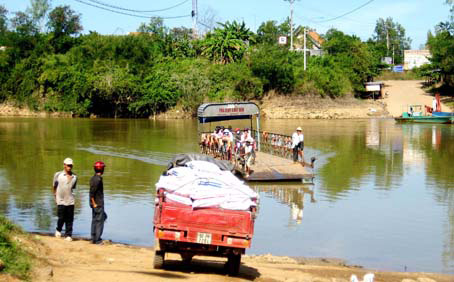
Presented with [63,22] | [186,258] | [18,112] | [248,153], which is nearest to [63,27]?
[63,22]

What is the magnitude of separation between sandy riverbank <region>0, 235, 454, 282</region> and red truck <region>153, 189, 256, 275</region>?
1.62ft

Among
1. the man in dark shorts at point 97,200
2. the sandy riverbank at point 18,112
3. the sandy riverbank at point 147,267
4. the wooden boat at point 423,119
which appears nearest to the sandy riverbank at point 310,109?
the sandy riverbank at point 18,112

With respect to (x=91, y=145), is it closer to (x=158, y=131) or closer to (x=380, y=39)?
(x=158, y=131)

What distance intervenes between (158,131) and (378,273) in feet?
129

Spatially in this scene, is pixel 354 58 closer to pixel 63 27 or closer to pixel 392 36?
pixel 63 27

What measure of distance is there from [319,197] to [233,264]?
11049 mm

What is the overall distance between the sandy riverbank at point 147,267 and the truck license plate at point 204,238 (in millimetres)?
569

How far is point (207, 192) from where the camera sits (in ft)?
35.2

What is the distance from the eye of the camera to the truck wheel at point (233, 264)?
36.1 ft

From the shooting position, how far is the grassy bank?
9133 millimetres

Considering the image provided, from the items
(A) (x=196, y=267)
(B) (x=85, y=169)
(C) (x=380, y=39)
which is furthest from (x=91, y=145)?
(C) (x=380, y=39)

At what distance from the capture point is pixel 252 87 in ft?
240

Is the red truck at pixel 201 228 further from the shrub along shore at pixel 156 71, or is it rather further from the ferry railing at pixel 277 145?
the shrub along shore at pixel 156 71

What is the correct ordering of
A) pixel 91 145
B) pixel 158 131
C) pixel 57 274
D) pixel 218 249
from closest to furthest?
1. pixel 57 274
2. pixel 218 249
3. pixel 91 145
4. pixel 158 131
